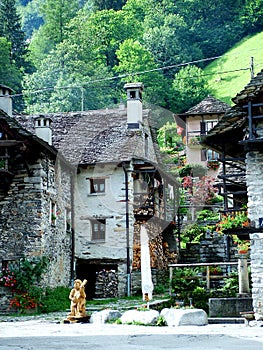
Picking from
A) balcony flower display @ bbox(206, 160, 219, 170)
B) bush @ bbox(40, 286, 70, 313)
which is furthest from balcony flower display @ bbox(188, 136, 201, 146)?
bush @ bbox(40, 286, 70, 313)

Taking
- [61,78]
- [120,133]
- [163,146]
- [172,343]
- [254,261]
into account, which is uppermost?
[61,78]

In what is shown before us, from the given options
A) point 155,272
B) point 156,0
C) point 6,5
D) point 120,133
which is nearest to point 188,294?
point 155,272

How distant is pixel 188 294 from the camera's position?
→ 25984 millimetres

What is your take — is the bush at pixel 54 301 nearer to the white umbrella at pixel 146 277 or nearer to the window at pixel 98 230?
the window at pixel 98 230

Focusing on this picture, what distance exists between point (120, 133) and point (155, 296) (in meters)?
7.94

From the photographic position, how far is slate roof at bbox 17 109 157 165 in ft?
107

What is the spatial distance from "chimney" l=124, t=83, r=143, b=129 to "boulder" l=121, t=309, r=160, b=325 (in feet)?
48.9

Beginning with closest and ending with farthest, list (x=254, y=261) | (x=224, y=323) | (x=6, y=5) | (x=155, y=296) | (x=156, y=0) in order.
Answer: (x=224, y=323)
(x=254, y=261)
(x=155, y=296)
(x=6, y=5)
(x=156, y=0)

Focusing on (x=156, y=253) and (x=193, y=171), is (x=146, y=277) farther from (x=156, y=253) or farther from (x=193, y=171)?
(x=193, y=171)

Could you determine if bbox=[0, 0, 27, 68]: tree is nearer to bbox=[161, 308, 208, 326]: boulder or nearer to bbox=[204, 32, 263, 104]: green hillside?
bbox=[204, 32, 263, 104]: green hillside

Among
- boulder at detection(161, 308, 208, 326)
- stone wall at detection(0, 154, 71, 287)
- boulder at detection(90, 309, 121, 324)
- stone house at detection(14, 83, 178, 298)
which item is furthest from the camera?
stone house at detection(14, 83, 178, 298)

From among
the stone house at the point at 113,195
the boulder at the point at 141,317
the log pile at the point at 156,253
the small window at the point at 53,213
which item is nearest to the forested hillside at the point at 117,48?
the stone house at the point at 113,195

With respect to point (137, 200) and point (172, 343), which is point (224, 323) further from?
point (137, 200)

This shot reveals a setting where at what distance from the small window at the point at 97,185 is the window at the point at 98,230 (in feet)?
4.29
